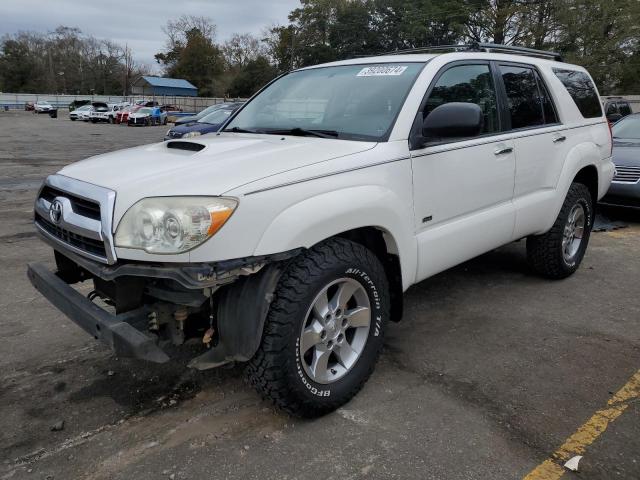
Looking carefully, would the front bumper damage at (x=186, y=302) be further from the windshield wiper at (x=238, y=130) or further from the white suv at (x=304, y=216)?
the windshield wiper at (x=238, y=130)

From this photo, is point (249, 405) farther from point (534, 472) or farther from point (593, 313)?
point (593, 313)

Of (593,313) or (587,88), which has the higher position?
(587,88)

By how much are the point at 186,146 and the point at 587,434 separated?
266 cm

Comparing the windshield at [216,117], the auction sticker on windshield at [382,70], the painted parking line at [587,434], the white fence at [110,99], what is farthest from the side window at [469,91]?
the white fence at [110,99]

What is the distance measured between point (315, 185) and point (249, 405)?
1286 millimetres

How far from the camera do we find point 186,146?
3211 mm

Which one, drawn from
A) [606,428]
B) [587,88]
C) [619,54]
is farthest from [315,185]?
[619,54]

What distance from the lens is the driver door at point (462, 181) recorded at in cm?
329

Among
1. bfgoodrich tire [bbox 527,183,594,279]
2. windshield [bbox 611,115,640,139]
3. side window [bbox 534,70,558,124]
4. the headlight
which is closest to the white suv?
the headlight

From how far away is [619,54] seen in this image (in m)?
30.0

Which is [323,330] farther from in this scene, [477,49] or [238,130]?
[477,49]

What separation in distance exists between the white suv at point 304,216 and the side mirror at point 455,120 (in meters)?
Result: 0.01

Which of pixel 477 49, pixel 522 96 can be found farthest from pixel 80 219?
pixel 522 96

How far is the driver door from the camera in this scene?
10.8 feet
